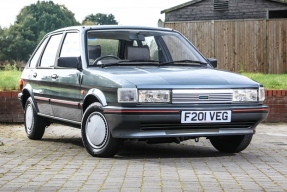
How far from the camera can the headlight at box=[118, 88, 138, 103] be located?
7.94 metres

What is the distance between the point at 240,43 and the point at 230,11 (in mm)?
9870

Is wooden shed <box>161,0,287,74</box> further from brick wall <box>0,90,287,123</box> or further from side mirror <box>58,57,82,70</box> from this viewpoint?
side mirror <box>58,57,82,70</box>

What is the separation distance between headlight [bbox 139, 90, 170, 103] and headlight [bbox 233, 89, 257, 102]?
855 millimetres

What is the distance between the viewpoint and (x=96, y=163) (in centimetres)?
800

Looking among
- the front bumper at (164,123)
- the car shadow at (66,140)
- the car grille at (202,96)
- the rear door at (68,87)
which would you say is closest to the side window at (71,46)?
the rear door at (68,87)

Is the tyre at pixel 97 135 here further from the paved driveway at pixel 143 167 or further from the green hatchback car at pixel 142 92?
the paved driveway at pixel 143 167

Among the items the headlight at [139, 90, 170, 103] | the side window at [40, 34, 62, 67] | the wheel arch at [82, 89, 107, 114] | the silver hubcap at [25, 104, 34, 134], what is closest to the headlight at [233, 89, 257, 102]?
the headlight at [139, 90, 170, 103]

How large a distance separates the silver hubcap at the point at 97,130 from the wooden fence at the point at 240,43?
2021 cm

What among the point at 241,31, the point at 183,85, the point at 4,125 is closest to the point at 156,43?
the point at 183,85

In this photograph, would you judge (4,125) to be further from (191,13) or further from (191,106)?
(191,13)

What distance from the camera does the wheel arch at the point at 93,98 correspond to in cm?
830

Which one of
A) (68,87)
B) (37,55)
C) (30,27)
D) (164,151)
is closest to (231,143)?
(164,151)

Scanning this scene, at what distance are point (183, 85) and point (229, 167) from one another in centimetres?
107

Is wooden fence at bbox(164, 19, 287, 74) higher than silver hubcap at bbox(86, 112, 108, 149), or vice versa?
wooden fence at bbox(164, 19, 287, 74)
